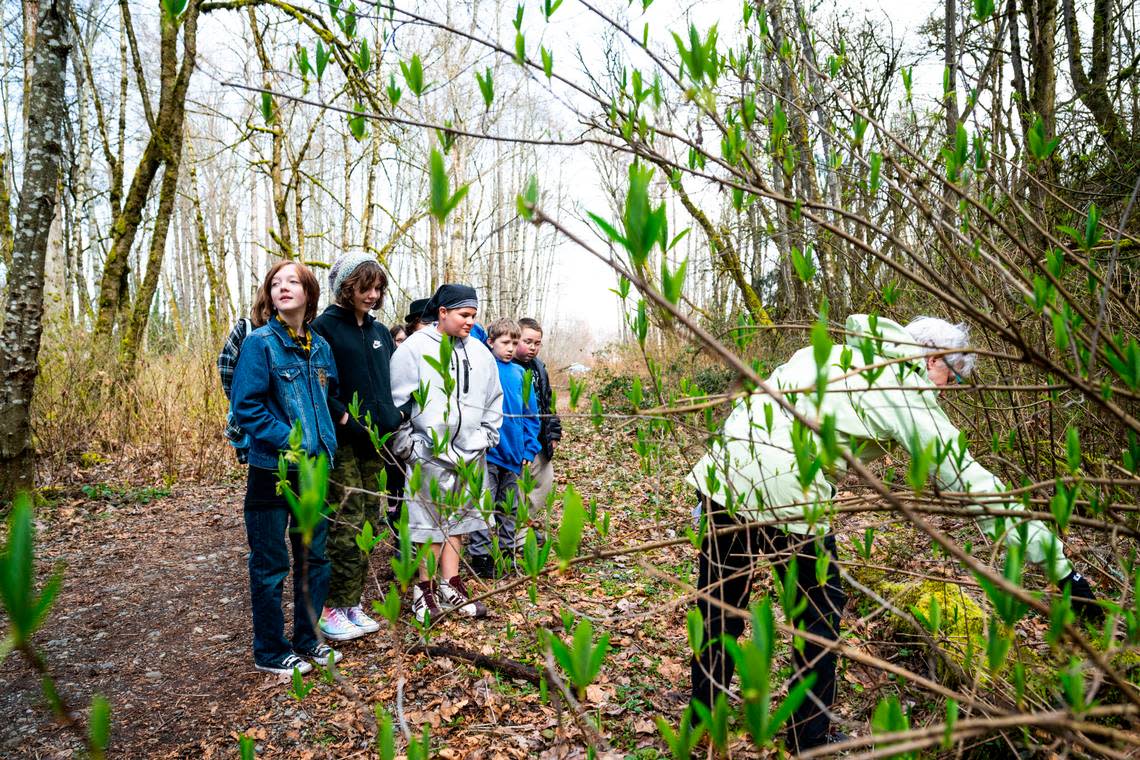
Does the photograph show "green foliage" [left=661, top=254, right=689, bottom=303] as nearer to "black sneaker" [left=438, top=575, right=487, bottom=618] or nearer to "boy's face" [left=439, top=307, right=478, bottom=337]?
"boy's face" [left=439, top=307, right=478, bottom=337]

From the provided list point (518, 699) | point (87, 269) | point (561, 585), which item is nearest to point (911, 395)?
point (518, 699)

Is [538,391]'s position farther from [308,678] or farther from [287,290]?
[308,678]

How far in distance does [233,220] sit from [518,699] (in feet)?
89.0

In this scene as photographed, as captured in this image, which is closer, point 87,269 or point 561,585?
point 561,585

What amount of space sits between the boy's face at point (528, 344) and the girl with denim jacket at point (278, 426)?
179 centimetres

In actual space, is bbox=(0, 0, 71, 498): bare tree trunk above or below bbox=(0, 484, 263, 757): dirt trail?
above

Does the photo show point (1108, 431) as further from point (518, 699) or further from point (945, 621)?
point (518, 699)

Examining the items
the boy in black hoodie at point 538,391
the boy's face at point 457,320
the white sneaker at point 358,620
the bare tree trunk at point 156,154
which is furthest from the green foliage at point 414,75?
the bare tree trunk at point 156,154

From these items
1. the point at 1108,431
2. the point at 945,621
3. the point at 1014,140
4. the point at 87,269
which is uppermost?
the point at 87,269

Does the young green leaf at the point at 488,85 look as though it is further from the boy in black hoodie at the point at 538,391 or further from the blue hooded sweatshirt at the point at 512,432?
the boy in black hoodie at the point at 538,391

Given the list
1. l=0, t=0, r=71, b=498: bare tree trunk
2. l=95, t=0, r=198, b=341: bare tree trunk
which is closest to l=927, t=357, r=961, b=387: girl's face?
l=0, t=0, r=71, b=498: bare tree trunk

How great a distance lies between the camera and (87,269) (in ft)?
69.4

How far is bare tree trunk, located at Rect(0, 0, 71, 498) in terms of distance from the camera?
16.1 ft

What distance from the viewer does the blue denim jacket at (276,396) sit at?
9.66 feet
